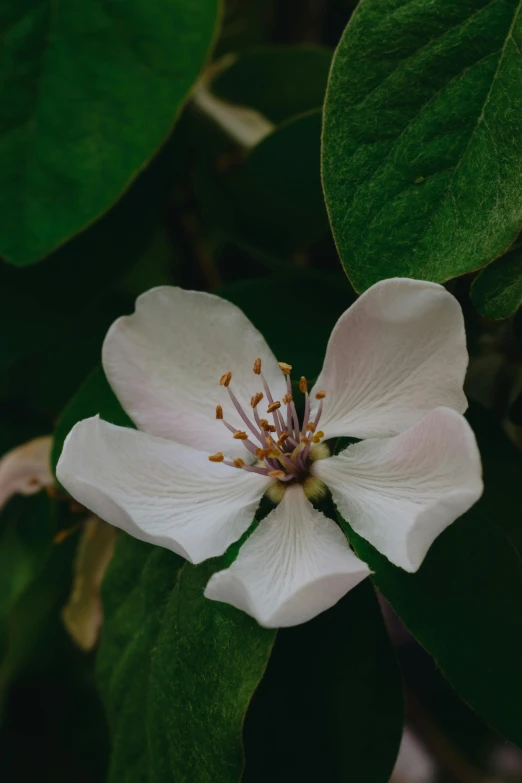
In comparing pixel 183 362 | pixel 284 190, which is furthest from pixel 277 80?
pixel 183 362

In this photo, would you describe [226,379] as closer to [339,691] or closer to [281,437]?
[281,437]

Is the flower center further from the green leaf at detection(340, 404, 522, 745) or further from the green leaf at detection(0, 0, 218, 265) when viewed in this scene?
the green leaf at detection(0, 0, 218, 265)

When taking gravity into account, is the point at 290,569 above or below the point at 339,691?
above

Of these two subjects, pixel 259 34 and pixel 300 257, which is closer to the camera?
pixel 300 257

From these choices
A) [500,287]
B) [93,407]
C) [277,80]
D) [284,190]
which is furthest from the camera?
[277,80]

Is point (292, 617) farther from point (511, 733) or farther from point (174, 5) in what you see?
point (174, 5)

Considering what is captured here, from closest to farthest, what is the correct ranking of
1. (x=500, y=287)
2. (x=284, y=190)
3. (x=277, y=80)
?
(x=500, y=287) → (x=284, y=190) → (x=277, y=80)

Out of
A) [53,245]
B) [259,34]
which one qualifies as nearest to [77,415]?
[53,245]
